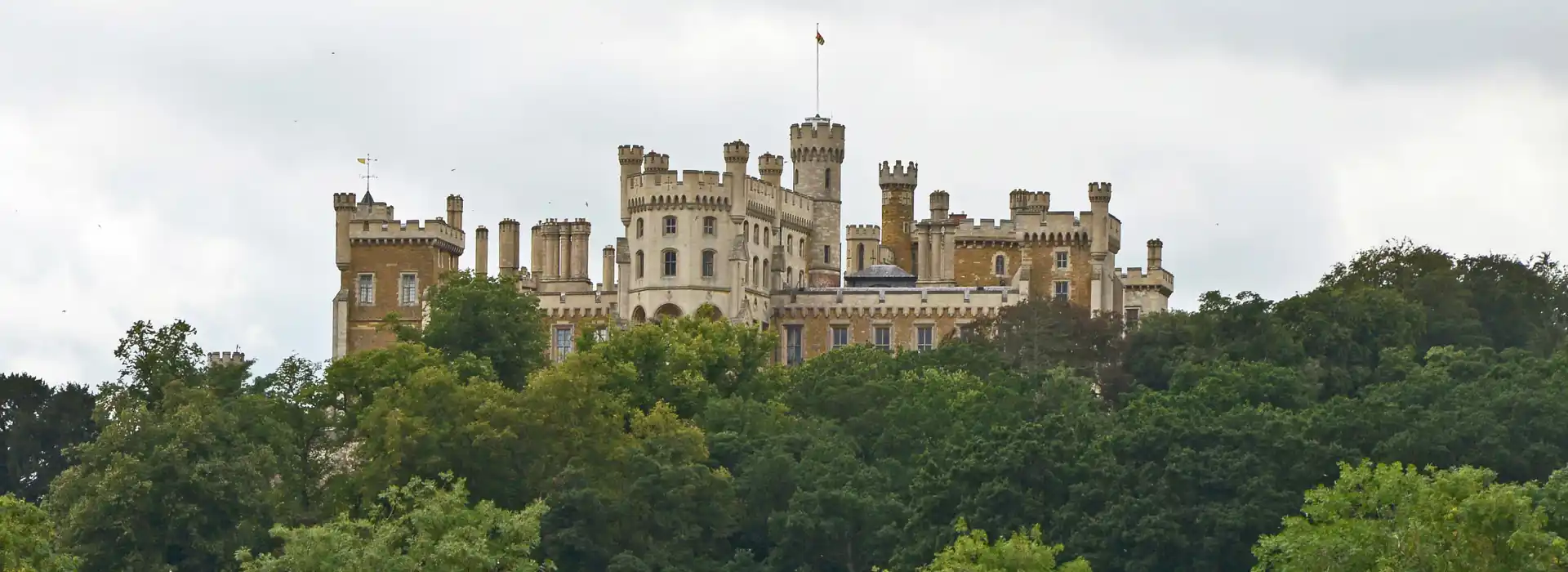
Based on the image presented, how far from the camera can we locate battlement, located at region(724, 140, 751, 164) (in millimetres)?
134250

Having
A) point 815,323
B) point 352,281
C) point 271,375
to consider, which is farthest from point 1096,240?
point 271,375

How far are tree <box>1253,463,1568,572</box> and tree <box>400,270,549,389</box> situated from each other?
32020 millimetres

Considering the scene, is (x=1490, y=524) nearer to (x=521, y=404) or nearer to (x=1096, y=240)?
(x=521, y=404)

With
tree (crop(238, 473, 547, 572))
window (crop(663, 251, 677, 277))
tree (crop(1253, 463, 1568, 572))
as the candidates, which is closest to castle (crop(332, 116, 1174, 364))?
window (crop(663, 251, 677, 277))

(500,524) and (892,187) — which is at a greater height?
(892,187)

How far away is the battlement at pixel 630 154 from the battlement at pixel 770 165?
17.7ft

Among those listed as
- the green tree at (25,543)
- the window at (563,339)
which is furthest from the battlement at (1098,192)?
the green tree at (25,543)

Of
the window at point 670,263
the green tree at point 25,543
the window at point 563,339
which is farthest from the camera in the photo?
the window at point 563,339

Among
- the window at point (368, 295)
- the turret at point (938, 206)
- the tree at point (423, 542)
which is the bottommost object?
the tree at point (423, 542)

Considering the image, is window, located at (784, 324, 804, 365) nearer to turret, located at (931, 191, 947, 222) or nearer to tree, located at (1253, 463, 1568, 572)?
turret, located at (931, 191, 947, 222)

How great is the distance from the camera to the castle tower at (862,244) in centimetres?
14738

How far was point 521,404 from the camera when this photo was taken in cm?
10025

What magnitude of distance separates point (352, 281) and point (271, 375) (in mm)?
29817

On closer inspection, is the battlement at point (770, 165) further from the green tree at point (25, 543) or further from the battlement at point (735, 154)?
the green tree at point (25, 543)
